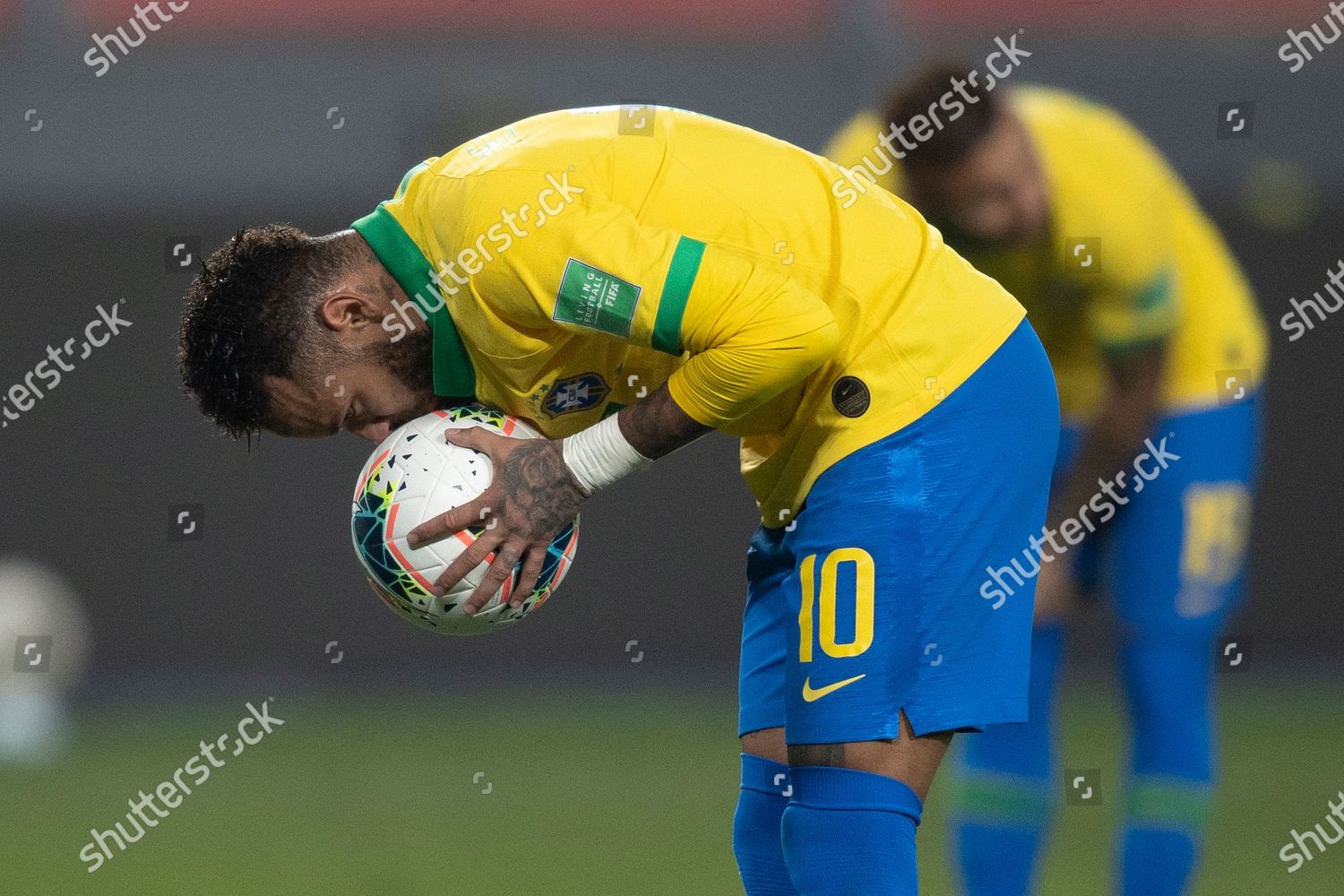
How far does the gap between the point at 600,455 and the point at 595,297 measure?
0.24 m

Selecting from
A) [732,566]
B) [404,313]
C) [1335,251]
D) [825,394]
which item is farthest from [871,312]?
[1335,251]

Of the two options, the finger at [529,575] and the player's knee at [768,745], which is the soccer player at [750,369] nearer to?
the finger at [529,575]

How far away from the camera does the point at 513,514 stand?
7.25ft

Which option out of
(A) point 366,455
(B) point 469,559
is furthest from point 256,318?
(A) point 366,455

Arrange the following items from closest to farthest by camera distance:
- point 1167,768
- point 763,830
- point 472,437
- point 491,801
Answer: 1. point 472,437
2. point 763,830
3. point 1167,768
4. point 491,801

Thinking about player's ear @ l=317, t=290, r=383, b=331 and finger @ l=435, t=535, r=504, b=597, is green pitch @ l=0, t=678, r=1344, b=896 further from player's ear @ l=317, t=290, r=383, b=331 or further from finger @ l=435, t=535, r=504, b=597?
player's ear @ l=317, t=290, r=383, b=331

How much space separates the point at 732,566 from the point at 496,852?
2.96 m

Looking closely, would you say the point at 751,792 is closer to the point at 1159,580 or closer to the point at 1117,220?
the point at 1159,580

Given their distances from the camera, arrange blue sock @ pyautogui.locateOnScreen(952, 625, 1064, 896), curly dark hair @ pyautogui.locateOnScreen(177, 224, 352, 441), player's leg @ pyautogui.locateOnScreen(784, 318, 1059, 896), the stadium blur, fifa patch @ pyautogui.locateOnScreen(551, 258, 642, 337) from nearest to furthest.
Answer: fifa patch @ pyautogui.locateOnScreen(551, 258, 642, 337)
player's leg @ pyautogui.locateOnScreen(784, 318, 1059, 896)
curly dark hair @ pyautogui.locateOnScreen(177, 224, 352, 441)
blue sock @ pyautogui.locateOnScreen(952, 625, 1064, 896)
the stadium blur

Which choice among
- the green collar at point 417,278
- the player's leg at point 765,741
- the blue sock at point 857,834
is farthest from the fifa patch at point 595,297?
the blue sock at point 857,834

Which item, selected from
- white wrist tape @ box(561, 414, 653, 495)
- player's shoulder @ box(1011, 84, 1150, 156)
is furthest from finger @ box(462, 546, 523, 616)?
player's shoulder @ box(1011, 84, 1150, 156)

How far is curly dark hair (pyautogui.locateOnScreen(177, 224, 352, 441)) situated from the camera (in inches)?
89.7

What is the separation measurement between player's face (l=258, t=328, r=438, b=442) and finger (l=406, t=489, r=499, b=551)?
23 cm

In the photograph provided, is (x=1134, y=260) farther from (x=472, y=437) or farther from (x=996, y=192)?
(x=472, y=437)
